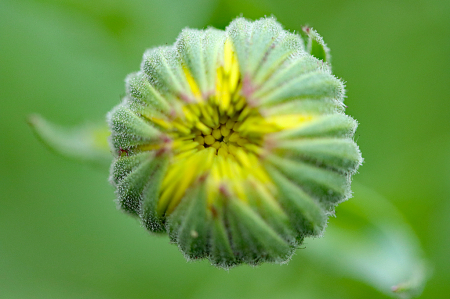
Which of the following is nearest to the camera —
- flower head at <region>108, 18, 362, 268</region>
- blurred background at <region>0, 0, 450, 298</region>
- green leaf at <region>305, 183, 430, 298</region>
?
flower head at <region>108, 18, 362, 268</region>

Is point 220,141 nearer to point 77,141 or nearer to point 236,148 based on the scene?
point 236,148

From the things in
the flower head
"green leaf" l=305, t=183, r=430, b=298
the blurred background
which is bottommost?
the flower head

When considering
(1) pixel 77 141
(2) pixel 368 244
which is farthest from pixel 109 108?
(2) pixel 368 244

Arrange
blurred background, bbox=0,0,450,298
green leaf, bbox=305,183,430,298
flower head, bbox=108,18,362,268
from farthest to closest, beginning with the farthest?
blurred background, bbox=0,0,450,298 < green leaf, bbox=305,183,430,298 < flower head, bbox=108,18,362,268

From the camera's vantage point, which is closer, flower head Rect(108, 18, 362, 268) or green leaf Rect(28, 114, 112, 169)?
flower head Rect(108, 18, 362, 268)

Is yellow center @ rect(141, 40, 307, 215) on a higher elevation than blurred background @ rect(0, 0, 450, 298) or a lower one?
lower

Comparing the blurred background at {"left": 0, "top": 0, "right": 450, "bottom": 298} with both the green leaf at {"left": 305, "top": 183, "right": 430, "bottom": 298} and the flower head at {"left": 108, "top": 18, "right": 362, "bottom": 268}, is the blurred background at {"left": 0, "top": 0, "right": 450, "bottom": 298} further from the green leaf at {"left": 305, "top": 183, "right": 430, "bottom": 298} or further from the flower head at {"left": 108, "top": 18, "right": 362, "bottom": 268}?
the flower head at {"left": 108, "top": 18, "right": 362, "bottom": 268}

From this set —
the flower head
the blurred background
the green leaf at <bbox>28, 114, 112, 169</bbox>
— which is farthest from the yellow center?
the blurred background
